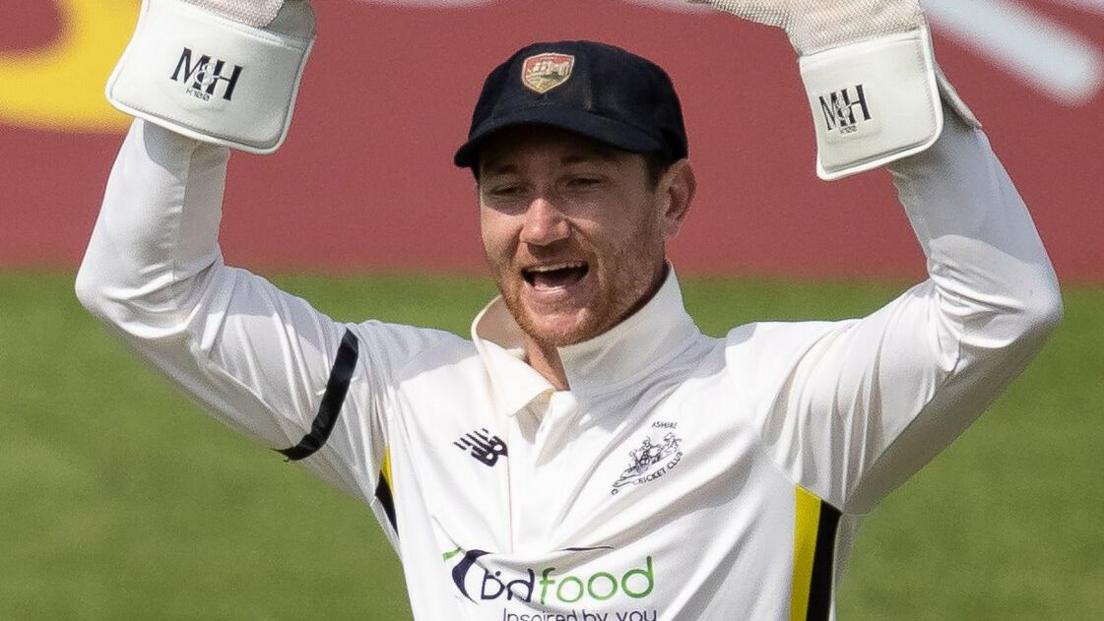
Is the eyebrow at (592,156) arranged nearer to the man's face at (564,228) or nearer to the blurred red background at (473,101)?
the man's face at (564,228)

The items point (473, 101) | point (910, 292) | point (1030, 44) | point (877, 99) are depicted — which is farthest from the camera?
point (473, 101)

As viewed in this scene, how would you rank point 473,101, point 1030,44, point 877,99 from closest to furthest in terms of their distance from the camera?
point 877,99
point 1030,44
point 473,101

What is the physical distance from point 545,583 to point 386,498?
1.34 ft

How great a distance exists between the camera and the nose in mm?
3375

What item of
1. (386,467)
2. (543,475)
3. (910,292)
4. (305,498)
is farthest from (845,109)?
(305,498)

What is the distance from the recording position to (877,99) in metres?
3.15

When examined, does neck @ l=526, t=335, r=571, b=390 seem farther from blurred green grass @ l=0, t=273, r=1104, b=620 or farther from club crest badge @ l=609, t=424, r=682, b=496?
blurred green grass @ l=0, t=273, r=1104, b=620

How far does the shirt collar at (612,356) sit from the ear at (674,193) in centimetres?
11

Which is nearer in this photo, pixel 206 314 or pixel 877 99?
pixel 877 99

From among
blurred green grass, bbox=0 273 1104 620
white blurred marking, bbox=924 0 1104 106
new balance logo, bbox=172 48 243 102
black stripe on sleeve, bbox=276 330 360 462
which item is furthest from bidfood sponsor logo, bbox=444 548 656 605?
white blurred marking, bbox=924 0 1104 106

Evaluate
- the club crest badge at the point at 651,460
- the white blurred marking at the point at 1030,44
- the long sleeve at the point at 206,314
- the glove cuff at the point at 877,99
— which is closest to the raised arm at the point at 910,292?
the glove cuff at the point at 877,99

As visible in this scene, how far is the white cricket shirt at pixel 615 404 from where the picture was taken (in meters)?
3.15

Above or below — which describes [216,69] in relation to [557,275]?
above

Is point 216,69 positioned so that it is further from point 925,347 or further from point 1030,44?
point 1030,44
